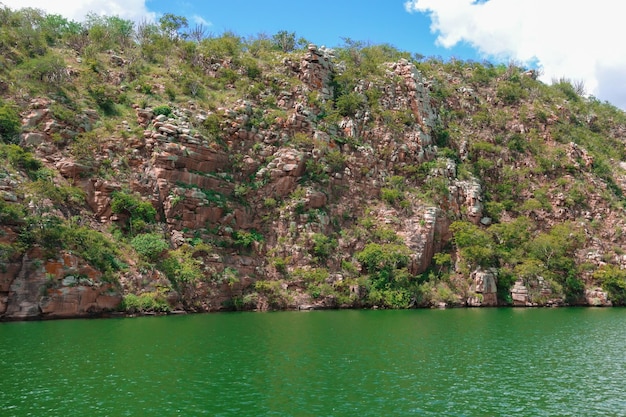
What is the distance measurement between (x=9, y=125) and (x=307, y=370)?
3954 cm

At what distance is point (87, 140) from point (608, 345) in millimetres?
46946

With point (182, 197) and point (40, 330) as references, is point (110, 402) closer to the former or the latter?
point (40, 330)

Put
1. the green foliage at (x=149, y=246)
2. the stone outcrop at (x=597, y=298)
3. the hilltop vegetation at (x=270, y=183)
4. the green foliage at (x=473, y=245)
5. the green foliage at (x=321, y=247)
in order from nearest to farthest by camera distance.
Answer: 1. the hilltop vegetation at (x=270, y=183)
2. the green foliage at (x=149, y=246)
3. the green foliage at (x=321, y=247)
4. the green foliage at (x=473, y=245)
5. the stone outcrop at (x=597, y=298)

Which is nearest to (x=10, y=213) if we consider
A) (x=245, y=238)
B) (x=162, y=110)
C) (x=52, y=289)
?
(x=52, y=289)

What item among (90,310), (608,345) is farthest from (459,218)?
(90,310)

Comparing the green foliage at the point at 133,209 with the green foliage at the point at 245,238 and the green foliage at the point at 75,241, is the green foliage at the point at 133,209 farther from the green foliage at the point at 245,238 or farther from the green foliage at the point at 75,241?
the green foliage at the point at 245,238

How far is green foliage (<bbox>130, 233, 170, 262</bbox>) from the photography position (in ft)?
139

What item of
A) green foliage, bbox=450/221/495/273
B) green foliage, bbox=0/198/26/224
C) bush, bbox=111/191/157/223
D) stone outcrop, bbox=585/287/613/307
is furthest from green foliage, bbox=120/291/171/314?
stone outcrop, bbox=585/287/613/307

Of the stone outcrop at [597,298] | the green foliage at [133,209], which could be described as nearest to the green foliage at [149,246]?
the green foliage at [133,209]

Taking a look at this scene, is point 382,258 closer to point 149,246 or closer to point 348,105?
point 348,105

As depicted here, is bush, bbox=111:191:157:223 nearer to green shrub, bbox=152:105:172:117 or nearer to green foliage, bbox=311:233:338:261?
green shrub, bbox=152:105:172:117

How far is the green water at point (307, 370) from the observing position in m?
15.4

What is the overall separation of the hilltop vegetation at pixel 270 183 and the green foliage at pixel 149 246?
16 centimetres

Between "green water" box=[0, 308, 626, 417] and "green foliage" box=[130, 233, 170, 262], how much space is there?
9.90m
